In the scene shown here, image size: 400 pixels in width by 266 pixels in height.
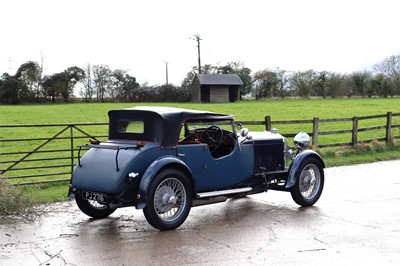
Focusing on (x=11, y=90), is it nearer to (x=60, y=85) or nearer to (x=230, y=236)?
(x=60, y=85)

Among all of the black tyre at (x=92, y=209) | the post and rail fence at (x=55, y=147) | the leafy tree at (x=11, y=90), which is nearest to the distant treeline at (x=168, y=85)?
the leafy tree at (x=11, y=90)

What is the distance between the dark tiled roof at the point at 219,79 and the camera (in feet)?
260

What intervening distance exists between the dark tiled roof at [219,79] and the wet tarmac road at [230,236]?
231ft

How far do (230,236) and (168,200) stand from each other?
987 millimetres

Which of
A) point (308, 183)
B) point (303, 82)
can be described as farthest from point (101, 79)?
point (308, 183)

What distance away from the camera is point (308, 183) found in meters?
8.87

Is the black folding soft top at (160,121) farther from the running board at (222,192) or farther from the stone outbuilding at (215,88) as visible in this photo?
the stone outbuilding at (215,88)

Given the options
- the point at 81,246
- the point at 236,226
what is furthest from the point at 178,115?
the point at 81,246

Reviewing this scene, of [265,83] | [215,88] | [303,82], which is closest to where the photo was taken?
[215,88]

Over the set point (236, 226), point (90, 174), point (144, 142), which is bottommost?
point (236, 226)

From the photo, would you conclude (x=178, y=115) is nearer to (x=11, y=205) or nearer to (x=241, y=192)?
(x=241, y=192)

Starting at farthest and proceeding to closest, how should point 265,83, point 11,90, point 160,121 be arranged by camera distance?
point 265,83, point 11,90, point 160,121

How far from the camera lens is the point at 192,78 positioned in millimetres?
86125

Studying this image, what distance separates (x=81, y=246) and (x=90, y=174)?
1.26 m
